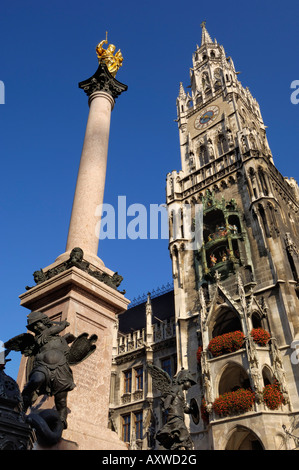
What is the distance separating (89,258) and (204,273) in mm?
19997

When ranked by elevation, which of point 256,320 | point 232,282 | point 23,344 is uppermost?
point 232,282

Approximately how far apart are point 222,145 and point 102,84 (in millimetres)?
24617

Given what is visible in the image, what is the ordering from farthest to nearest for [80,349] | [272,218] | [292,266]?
[272,218]
[292,266]
[80,349]

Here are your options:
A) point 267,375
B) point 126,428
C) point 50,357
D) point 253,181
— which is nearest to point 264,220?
point 253,181

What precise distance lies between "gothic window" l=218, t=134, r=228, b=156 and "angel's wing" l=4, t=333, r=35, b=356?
101ft

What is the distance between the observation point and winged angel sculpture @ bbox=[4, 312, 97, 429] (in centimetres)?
588

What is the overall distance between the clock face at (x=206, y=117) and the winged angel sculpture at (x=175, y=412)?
31.8 meters

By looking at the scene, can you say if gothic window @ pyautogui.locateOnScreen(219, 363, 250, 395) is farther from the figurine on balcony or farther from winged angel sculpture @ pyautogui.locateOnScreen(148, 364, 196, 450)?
winged angel sculpture @ pyautogui.locateOnScreen(148, 364, 196, 450)

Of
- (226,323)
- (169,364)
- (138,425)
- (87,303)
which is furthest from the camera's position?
(169,364)

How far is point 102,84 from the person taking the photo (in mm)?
12867

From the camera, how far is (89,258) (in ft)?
29.3

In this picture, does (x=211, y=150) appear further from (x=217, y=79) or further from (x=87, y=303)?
(x=87, y=303)

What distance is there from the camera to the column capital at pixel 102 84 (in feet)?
42.2
